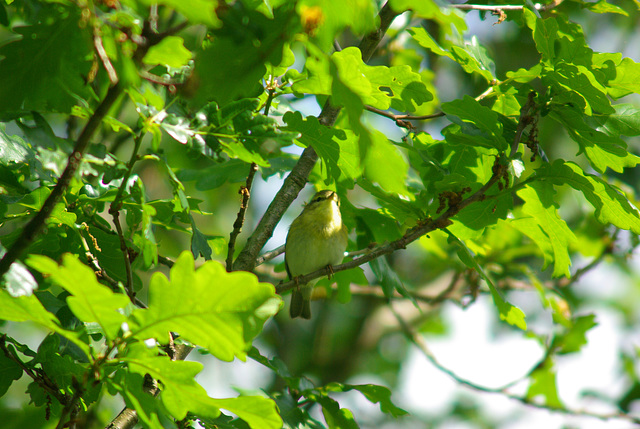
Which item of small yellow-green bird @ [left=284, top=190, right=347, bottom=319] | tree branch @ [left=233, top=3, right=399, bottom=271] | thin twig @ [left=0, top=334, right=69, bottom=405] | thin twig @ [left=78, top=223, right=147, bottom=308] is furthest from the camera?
small yellow-green bird @ [left=284, top=190, right=347, bottom=319]

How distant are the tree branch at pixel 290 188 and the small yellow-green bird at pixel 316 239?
1724 mm

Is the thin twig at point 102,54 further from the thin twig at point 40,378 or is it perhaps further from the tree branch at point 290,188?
the tree branch at point 290,188

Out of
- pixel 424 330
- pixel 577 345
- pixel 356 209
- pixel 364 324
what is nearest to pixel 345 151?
pixel 356 209

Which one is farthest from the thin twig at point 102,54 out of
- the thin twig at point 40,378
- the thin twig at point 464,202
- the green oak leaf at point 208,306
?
the thin twig at point 464,202

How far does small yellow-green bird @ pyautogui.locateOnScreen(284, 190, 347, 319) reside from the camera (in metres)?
4.97

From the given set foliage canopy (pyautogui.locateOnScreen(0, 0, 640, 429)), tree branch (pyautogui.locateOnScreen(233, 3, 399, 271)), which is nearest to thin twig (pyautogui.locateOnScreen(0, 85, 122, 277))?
foliage canopy (pyautogui.locateOnScreen(0, 0, 640, 429))

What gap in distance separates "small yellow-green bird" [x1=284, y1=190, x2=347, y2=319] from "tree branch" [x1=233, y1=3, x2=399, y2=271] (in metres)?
1.72

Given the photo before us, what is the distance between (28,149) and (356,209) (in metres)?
1.67

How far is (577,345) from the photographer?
4.75 m

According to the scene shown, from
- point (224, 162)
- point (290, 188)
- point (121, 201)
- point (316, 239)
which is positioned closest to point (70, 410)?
point (121, 201)

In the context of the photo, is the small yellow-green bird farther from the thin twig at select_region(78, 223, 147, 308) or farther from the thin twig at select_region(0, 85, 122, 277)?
the thin twig at select_region(0, 85, 122, 277)

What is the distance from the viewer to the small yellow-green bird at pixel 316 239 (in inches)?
196

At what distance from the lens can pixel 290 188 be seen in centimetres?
302

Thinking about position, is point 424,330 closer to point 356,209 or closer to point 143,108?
point 356,209
